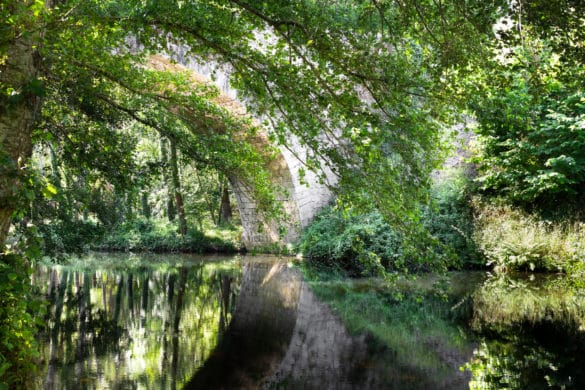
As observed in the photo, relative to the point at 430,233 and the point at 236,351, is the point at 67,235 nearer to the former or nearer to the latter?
the point at 236,351

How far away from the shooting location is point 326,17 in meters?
4.78

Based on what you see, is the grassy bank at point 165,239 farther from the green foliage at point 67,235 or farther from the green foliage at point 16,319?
the green foliage at point 16,319

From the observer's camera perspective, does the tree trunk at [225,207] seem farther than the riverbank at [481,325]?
Yes

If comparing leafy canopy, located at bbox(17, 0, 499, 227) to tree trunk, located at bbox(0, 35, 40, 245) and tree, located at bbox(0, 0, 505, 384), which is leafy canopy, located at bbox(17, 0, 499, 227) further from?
tree trunk, located at bbox(0, 35, 40, 245)

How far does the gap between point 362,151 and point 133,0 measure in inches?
89.7

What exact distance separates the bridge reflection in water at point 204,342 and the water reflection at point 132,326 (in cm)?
1

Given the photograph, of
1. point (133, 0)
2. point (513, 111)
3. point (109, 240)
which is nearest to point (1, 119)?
point (133, 0)

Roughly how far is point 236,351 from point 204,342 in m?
0.41

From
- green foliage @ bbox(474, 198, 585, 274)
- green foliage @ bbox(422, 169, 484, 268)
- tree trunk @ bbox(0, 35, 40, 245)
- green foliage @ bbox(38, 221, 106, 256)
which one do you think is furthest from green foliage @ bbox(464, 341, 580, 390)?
green foliage @ bbox(422, 169, 484, 268)

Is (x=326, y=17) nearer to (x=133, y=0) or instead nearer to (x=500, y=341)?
(x=133, y=0)

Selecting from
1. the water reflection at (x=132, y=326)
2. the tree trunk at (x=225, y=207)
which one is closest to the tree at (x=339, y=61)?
the water reflection at (x=132, y=326)

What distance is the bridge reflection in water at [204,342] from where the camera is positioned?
13.5 ft

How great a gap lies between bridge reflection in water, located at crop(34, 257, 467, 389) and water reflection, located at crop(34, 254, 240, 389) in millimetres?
10

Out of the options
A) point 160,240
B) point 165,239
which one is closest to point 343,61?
point 165,239
